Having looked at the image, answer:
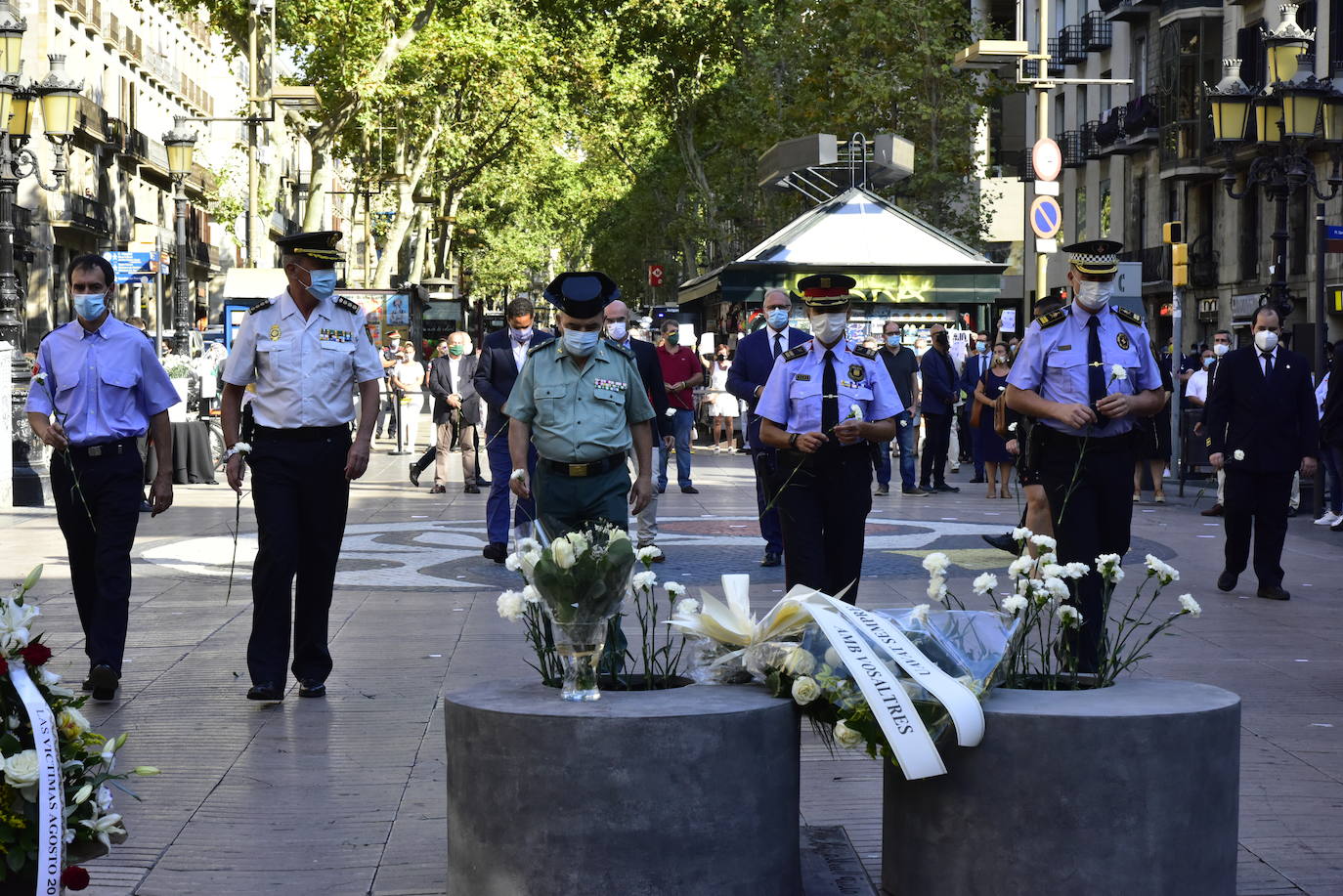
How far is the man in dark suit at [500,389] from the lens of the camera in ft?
42.7

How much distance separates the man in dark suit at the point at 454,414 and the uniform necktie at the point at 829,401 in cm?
1093

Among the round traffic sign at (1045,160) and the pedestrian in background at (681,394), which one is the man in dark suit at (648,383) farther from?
the round traffic sign at (1045,160)

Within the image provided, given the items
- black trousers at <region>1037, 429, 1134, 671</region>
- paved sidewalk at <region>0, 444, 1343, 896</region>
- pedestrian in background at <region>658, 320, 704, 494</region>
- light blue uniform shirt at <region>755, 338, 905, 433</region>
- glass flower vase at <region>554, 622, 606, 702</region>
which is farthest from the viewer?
pedestrian in background at <region>658, 320, 704, 494</region>

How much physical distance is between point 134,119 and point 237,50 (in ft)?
70.8

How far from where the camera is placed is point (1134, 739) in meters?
4.36

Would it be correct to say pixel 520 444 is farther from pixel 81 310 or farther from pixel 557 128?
pixel 557 128

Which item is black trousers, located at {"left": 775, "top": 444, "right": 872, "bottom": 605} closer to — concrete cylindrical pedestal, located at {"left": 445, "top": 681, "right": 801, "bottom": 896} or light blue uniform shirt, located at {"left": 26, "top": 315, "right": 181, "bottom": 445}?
light blue uniform shirt, located at {"left": 26, "top": 315, "right": 181, "bottom": 445}

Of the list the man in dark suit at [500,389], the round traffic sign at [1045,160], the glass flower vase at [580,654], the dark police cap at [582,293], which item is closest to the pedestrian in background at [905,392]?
the round traffic sign at [1045,160]

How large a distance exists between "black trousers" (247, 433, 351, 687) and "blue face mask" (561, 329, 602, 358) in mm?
1005

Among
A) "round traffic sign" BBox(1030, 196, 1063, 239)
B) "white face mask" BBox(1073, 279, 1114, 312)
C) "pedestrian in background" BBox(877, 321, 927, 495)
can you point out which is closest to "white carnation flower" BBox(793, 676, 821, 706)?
"white face mask" BBox(1073, 279, 1114, 312)

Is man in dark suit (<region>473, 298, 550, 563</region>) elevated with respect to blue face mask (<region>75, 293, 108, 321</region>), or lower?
lower

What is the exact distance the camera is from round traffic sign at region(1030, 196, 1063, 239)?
25.2 meters

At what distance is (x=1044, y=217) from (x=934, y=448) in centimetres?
584

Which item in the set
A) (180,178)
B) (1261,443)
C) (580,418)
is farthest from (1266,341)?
(180,178)
